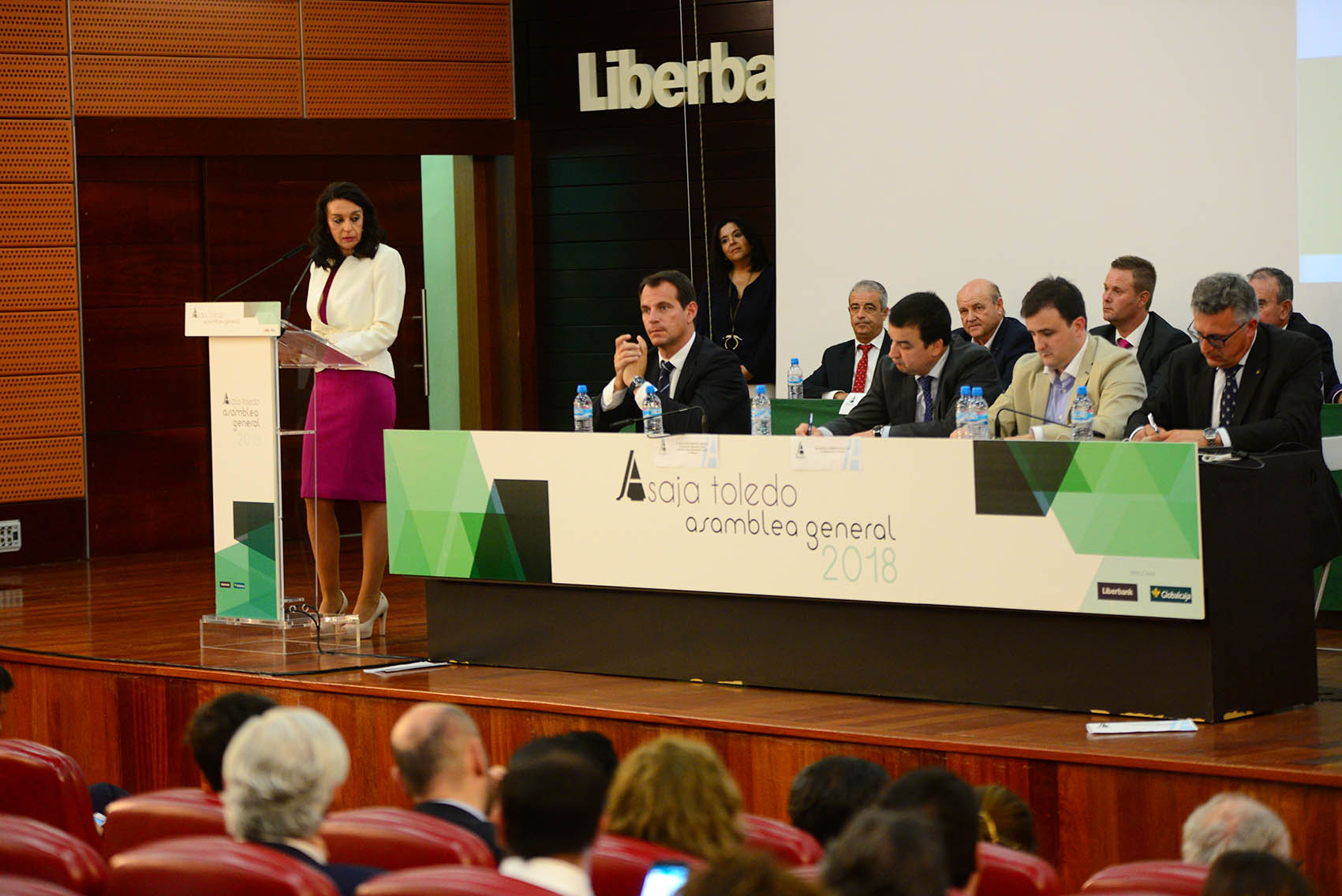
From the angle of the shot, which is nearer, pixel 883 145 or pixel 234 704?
pixel 234 704

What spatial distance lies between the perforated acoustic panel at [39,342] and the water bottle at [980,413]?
5.06m

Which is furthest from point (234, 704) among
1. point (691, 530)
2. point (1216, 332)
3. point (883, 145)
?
point (883, 145)

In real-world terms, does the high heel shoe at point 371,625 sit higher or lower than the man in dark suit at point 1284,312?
lower

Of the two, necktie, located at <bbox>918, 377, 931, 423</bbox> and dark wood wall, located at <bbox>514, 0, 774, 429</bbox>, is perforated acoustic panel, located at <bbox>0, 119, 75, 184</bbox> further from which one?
necktie, located at <bbox>918, 377, 931, 423</bbox>

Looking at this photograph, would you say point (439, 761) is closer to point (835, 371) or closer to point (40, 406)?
point (835, 371)

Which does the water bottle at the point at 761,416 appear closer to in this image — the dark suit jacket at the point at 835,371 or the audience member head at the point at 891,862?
the dark suit jacket at the point at 835,371

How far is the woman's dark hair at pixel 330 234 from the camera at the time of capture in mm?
5395

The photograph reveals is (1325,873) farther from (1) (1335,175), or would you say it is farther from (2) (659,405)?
(1) (1335,175)

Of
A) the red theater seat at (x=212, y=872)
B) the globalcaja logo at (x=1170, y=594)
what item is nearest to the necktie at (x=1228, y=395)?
the globalcaja logo at (x=1170, y=594)

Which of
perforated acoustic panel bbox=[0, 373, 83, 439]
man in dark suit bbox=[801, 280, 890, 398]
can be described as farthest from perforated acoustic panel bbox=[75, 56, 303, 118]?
man in dark suit bbox=[801, 280, 890, 398]

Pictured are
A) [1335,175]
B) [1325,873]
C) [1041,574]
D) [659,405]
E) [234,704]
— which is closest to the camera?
[234,704]

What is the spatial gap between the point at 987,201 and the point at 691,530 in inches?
137

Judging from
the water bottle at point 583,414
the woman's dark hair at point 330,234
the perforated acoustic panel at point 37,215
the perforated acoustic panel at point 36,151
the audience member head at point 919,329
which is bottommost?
the water bottle at point 583,414

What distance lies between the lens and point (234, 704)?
296 cm
